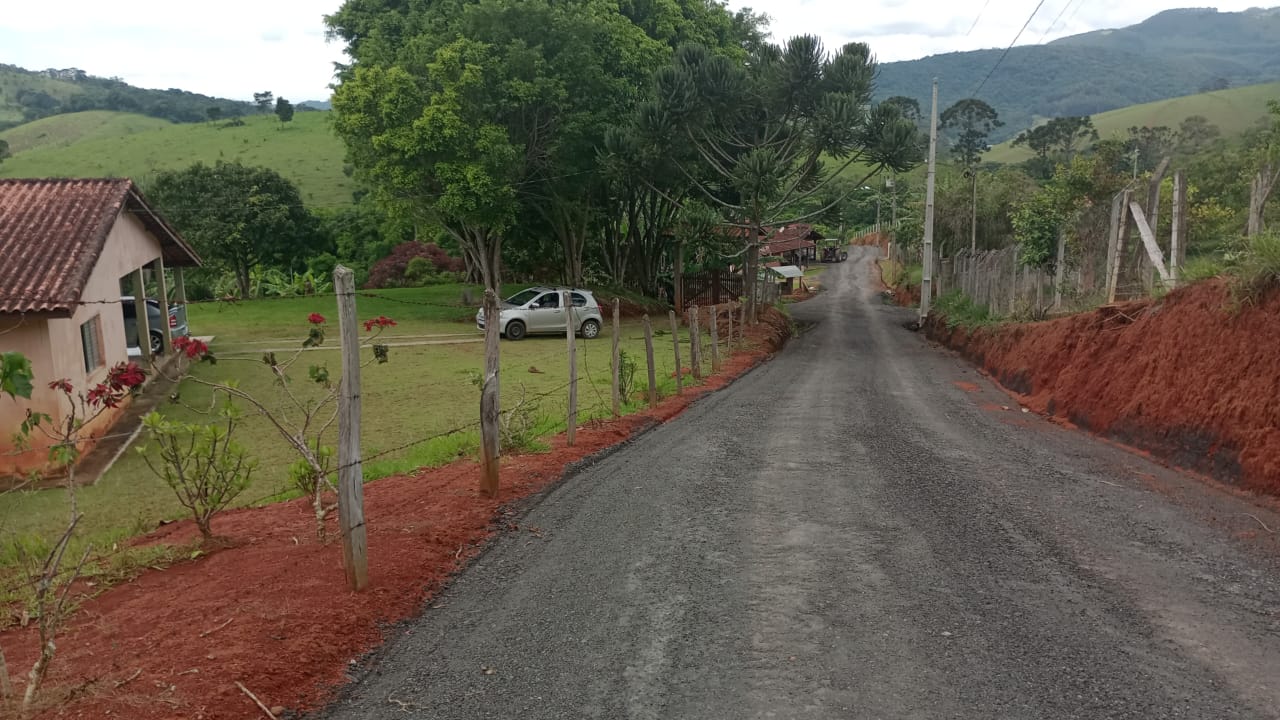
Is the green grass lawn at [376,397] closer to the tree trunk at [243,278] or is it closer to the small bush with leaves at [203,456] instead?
the small bush with leaves at [203,456]

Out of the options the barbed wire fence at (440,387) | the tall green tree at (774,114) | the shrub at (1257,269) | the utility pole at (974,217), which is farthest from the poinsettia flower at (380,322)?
the utility pole at (974,217)

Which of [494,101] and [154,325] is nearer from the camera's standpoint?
[154,325]

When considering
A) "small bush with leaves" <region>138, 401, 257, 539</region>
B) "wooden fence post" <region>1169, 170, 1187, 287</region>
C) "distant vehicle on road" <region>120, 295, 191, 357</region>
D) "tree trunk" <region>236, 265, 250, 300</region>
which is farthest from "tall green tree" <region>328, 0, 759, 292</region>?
"small bush with leaves" <region>138, 401, 257, 539</region>

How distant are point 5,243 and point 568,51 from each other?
18.0 meters

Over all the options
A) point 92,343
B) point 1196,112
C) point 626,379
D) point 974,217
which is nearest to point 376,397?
point 92,343

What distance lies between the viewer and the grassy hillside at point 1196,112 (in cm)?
13300

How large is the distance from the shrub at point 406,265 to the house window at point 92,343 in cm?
2680

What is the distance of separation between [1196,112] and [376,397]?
161 m

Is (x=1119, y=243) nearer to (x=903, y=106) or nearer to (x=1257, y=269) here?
(x=1257, y=269)

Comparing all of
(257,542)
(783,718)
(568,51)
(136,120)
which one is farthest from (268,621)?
(136,120)

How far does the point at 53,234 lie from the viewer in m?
14.0

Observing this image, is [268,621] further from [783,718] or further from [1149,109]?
[1149,109]

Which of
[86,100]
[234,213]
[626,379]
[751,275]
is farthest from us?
[86,100]

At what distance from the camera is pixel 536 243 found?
37.9 metres
